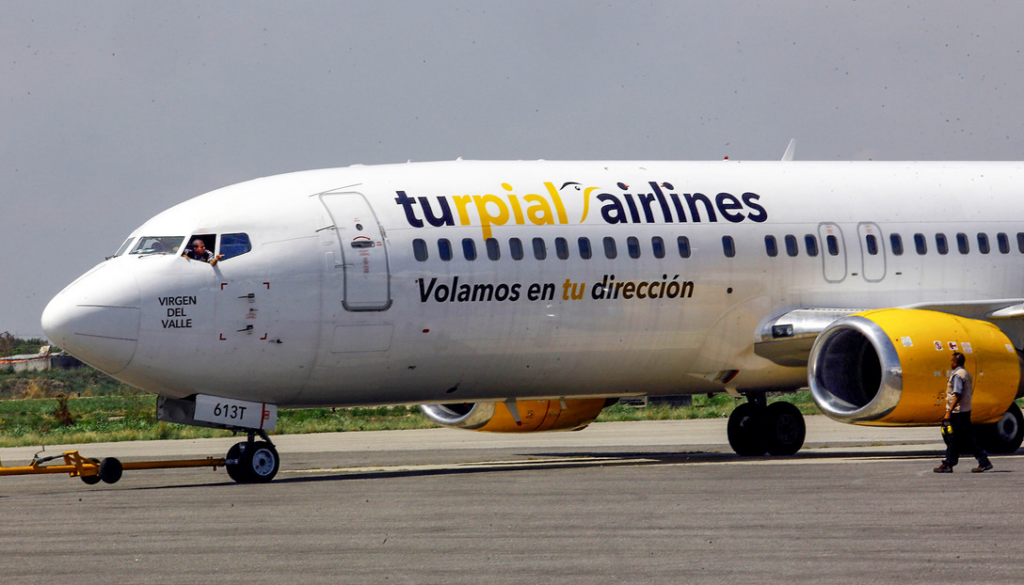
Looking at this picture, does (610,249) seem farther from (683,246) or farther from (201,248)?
(201,248)

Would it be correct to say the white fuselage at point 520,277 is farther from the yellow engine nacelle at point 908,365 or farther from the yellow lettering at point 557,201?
the yellow engine nacelle at point 908,365

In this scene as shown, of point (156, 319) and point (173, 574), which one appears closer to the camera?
point (173, 574)

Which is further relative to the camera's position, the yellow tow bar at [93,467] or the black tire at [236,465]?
the black tire at [236,465]

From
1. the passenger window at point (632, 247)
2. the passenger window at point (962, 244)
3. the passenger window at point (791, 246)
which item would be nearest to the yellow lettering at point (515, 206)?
the passenger window at point (632, 247)

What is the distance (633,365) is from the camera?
78.9ft

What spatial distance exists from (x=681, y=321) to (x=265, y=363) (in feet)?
22.1

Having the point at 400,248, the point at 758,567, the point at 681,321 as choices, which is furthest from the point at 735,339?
the point at 758,567

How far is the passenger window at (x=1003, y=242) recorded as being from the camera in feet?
86.7

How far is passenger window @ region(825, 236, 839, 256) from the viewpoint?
2514cm

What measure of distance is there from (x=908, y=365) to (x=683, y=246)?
13.3 feet

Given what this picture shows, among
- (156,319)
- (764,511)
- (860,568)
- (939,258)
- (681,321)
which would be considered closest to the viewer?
(860,568)

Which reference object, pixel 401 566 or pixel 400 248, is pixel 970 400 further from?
pixel 401 566

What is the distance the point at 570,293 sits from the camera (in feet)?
75.4

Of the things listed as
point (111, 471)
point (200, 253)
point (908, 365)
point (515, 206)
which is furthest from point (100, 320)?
point (908, 365)
